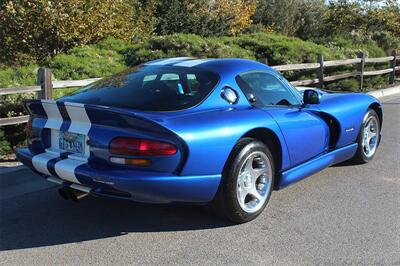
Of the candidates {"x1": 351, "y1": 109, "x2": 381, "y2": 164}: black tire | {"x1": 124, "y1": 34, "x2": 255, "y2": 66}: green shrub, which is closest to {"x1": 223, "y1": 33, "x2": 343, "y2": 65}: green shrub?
{"x1": 124, "y1": 34, "x2": 255, "y2": 66}: green shrub

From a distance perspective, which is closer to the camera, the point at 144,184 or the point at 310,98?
the point at 144,184

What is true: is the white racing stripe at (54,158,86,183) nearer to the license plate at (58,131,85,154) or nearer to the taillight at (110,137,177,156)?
the license plate at (58,131,85,154)

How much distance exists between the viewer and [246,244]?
3914mm

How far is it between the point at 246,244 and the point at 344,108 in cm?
245

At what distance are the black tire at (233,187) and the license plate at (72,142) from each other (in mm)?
1150

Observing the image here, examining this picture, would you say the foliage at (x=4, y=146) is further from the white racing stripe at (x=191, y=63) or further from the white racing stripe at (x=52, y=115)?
the white racing stripe at (x=191, y=63)

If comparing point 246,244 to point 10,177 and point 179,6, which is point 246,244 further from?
point 179,6

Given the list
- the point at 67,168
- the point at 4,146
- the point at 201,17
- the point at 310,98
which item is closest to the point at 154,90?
the point at 67,168

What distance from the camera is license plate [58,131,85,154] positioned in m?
4.00

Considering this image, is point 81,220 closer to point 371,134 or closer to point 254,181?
point 254,181

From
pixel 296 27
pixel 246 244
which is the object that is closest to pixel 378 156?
pixel 246 244

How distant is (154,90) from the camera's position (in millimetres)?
4348

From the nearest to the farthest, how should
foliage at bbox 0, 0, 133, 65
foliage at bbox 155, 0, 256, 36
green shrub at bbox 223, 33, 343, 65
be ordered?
1. foliage at bbox 0, 0, 133, 65
2. green shrub at bbox 223, 33, 343, 65
3. foliage at bbox 155, 0, 256, 36

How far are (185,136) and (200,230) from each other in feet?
2.91
